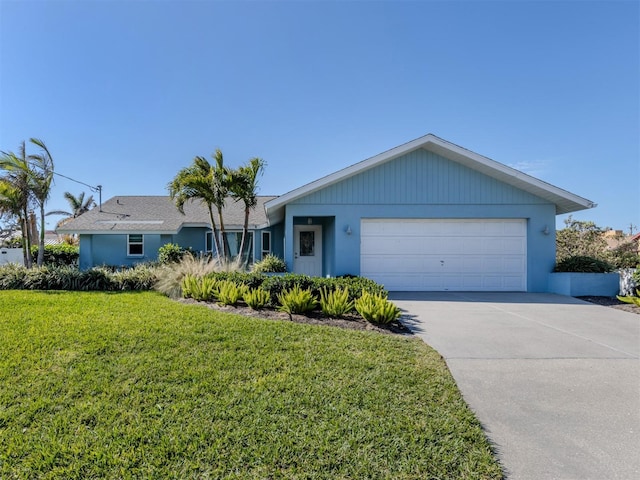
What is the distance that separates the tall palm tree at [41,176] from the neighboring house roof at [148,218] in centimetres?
235

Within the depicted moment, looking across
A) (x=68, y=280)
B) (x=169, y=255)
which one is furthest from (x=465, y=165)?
(x=68, y=280)

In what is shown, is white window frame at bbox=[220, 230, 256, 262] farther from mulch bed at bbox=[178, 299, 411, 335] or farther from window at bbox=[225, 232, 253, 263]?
mulch bed at bbox=[178, 299, 411, 335]

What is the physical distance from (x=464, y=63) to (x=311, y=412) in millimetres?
11662

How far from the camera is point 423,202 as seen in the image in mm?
10789

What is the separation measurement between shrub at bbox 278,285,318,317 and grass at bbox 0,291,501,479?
3.78 feet

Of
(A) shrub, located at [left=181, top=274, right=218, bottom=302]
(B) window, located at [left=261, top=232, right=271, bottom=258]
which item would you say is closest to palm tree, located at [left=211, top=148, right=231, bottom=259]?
(A) shrub, located at [left=181, top=274, right=218, bottom=302]

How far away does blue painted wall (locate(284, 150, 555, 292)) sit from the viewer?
35.2 ft

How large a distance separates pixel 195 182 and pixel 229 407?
9585 mm

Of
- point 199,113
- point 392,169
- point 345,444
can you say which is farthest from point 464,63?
point 345,444

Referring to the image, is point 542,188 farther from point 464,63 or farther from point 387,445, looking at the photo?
point 387,445

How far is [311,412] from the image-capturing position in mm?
3008

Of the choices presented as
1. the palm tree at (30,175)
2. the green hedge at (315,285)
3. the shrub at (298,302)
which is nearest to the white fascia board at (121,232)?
A: the palm tree at (30,175)

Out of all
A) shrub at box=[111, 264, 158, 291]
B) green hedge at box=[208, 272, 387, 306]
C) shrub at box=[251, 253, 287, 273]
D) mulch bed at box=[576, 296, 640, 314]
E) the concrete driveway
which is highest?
shrub at box=[251, 253, 287, 273]

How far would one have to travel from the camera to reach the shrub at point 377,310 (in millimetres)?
5844
